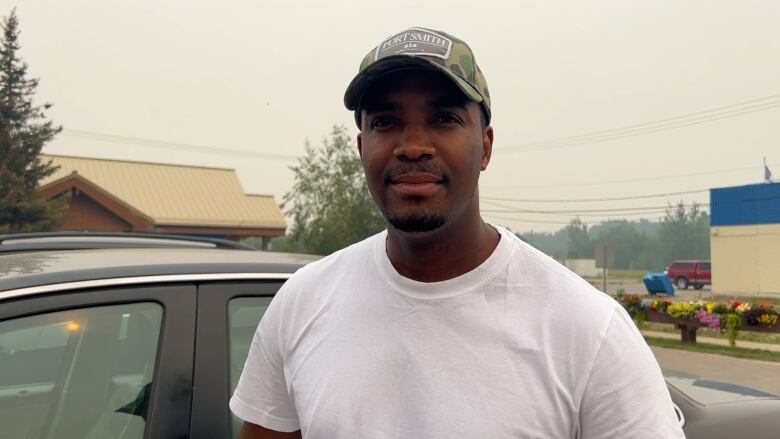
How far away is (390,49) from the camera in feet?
4.50

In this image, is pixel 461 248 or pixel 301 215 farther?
pixel 301 215

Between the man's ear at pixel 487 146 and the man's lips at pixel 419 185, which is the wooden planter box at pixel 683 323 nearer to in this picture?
the man's ear at pixel 487 146

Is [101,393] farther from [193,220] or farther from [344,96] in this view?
[193,220]

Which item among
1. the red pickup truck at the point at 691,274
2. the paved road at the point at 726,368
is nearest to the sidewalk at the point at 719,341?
the paved road at the point at 726,368

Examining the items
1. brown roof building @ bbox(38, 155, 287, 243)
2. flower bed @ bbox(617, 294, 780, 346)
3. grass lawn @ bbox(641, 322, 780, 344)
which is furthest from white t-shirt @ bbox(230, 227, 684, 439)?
brown roof building @ bbox(38, 155, 287, 243)

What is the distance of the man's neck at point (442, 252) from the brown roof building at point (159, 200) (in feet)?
90.3

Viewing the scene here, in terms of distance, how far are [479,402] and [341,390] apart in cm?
27

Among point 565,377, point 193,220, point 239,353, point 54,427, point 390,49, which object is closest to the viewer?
point 565,377

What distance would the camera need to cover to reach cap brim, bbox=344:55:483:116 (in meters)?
1.33

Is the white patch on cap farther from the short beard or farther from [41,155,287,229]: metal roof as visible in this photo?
[41,155,287,229]: metal roof

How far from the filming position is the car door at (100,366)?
1.95 m

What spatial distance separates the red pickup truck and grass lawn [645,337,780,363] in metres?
33.3

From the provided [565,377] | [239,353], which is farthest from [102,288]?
[565,377]

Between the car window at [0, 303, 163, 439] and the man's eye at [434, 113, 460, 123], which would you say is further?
the car window at [0, 303, 163, 439]
